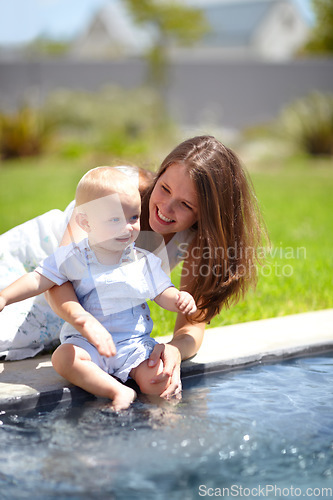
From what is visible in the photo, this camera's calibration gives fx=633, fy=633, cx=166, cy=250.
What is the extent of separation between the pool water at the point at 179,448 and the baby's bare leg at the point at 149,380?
6cm

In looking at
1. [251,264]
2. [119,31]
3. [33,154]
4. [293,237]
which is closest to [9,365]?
[251,264]

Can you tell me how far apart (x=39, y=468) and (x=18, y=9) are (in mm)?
34017

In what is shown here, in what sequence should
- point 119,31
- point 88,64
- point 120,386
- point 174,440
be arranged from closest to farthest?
1. point 174,440
2. point 120,386
3. point 88,64
4. point 119,31

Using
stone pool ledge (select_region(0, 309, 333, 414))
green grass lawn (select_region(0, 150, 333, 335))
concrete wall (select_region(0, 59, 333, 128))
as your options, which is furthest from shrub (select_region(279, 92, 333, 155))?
stone pool ledge (select_region(0, 309, 333, 414))

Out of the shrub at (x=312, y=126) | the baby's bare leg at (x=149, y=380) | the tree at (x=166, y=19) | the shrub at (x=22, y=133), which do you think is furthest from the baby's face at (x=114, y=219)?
the tree at (x=166, y=19)

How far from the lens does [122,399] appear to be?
247 centimetres

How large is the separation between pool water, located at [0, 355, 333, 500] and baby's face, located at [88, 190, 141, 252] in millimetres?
657

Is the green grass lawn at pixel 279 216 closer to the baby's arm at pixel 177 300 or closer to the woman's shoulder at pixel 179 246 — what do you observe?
the woman's shoulder at pixel 179 246

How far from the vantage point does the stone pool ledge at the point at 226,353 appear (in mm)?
2547

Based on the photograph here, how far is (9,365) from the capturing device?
114 inches

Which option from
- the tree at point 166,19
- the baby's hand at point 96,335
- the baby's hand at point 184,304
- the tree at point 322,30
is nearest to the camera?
the baby's hand at point 96,335

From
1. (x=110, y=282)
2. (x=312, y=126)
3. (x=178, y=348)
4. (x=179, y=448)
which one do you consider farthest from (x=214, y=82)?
(x=179, y=448)

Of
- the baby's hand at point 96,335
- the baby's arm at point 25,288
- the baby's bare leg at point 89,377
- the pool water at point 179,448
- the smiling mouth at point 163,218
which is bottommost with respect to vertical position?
the pool water at point 179,448

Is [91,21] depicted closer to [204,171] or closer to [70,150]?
[70,150]
